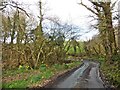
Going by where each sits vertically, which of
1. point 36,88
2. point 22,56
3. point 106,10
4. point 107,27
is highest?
point 106,10

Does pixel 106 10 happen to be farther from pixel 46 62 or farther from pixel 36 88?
pixel 36 88

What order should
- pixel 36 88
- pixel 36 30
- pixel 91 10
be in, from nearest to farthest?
pixel 36 88 < pixel 36 30 < pixel 91 10

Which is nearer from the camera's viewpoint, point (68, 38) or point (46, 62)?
point (46, 62)

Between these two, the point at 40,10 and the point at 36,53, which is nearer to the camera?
the point at 36,53

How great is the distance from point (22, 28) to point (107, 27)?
31.6ft

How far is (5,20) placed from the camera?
30.8 metres

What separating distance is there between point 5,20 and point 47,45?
713 centimetres

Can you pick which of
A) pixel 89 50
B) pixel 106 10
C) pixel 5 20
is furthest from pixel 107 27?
pixel 89 50

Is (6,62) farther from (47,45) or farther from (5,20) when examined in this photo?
(47,45)

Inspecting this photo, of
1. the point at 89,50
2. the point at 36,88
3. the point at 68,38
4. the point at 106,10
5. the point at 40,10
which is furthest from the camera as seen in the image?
the point at 89,50

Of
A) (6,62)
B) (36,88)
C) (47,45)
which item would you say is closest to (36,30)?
(47,45)

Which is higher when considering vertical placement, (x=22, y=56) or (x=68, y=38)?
(x=68, y=38)

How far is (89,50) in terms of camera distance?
9644 cm

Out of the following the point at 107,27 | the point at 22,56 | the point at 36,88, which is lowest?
the point at 36,88
